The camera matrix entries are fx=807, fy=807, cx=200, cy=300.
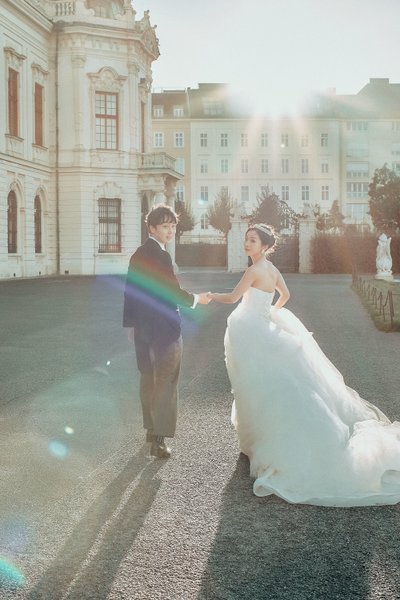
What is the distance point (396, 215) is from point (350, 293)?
40.7 m

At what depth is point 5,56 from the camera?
3747 cm

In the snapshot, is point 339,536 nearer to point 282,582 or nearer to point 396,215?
point 282,582

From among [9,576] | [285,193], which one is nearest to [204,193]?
[285,193]

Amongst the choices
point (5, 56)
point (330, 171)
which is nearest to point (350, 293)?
point (5, 56)

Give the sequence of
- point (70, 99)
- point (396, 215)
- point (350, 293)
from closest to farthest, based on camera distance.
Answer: point (350, 293)
point (70, 99)
point (396, 215)

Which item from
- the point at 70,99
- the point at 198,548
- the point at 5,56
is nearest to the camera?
the point at 198,548

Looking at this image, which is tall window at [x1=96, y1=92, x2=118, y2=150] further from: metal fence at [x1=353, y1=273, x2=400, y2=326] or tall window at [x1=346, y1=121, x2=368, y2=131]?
tall window at [x1=346, y1=121, x2=368, y2=131]

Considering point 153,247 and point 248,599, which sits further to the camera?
point 153,247

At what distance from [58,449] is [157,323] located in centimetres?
125

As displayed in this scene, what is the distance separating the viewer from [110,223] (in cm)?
4428

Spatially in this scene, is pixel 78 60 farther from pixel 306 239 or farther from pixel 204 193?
pixel 204 193

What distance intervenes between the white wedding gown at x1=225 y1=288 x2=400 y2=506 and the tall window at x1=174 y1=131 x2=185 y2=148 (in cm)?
8666

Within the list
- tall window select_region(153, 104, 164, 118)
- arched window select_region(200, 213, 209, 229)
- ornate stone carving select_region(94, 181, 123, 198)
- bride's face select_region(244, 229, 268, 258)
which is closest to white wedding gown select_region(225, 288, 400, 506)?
bride's face select_region(244, 229, 268, 258)

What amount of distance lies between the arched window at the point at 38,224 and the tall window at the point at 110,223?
11.7ft
